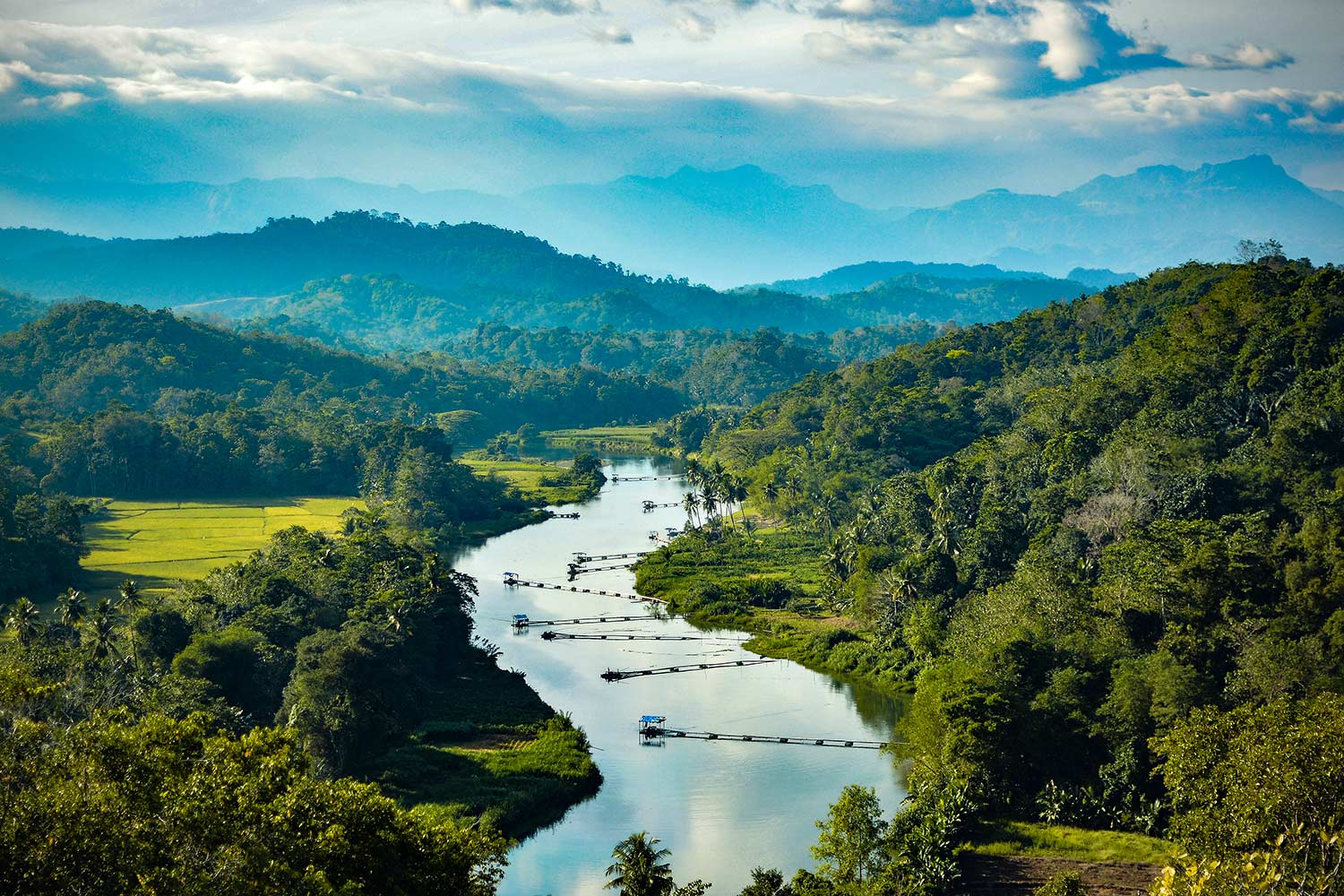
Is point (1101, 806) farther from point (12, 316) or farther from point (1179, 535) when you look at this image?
point (12, 316)

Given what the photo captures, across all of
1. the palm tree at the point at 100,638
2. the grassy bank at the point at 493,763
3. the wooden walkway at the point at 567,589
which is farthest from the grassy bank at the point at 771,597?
the palm tree at the point at 100,638

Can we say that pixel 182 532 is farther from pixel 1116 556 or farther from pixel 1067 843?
pixel 1067 843

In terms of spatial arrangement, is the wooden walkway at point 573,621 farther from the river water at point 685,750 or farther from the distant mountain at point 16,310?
the distant mountain at point 16,310

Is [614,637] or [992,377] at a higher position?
[992,377]

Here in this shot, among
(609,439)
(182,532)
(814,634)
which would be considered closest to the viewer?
(814,634)

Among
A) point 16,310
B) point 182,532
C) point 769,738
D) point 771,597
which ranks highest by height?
point 16,310

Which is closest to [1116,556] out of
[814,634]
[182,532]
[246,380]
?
Result: [814,634]

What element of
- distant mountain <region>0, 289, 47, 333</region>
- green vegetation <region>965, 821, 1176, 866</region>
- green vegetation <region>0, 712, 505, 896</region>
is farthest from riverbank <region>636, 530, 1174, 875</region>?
distant mountain <region>0, 289, 47, 333</region>
